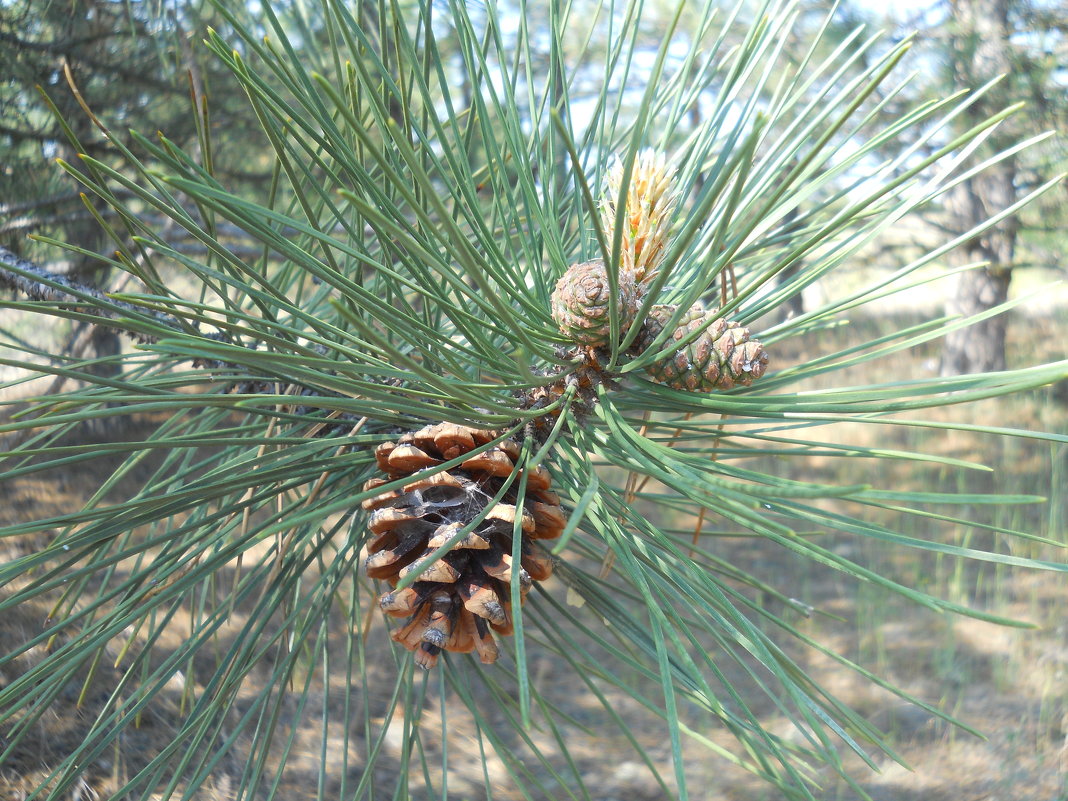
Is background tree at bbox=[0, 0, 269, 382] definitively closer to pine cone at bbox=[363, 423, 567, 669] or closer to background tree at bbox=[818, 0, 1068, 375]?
pine cone at bbox=[363, 423, 567, 669]

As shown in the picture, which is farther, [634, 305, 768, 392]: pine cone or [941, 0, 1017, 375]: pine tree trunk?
[941, 0, 1017, 375]: pine tree trunk

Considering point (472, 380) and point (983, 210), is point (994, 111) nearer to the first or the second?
point (983, 210)

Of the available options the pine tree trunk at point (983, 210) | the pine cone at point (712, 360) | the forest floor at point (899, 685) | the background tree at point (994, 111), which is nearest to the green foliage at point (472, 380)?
the pine cone at point (712, 360)

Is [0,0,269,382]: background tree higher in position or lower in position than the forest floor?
higher

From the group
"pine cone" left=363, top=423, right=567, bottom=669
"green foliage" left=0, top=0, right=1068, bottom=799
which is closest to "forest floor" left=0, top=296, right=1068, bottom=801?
"green foliage" left=0, top=0, right=1068, bottom=799

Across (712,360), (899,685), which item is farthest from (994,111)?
(712,360)

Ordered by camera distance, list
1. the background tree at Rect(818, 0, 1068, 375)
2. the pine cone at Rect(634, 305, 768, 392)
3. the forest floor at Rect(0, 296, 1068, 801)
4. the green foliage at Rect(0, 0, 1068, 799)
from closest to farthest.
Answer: the green foliage at Rect(0, 0, 1068, 799)
the pine cone at Rect(634, 305, 768, 392)
the forest floor at Rect(0, 296, 1068, 801)
the background tree at Rect(818, 0, 1068, 375)

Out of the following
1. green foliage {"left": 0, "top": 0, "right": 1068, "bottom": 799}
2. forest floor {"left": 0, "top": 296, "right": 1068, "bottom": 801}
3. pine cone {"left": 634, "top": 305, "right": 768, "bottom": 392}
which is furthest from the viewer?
forest floor {"left": 0, "top": 296, "right": 1068, "bottom": 801}

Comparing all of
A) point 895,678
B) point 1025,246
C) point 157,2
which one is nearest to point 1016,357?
point 1025,246
